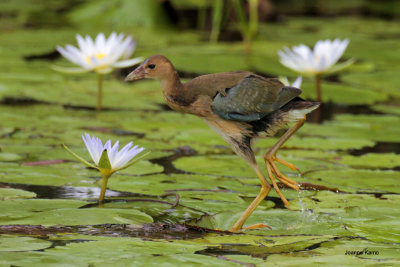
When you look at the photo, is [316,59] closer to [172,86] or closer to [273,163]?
[273,163]

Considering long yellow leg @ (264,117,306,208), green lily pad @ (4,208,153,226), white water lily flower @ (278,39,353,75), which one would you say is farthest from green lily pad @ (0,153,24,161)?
white water lily flower @ (278,39,353,75)

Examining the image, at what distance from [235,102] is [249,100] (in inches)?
2.5

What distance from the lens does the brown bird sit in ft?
10.1

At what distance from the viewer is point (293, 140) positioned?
4492mm

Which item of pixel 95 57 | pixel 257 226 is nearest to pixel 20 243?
pixel 257 226

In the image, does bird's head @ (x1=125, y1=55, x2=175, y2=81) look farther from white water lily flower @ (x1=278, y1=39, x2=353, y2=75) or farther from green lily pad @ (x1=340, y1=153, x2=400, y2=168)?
white water lily flower @ (x1=278, y1=39, x2=353, y2=75)

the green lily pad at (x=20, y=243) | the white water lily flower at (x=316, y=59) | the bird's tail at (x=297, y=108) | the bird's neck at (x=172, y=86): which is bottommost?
the green lily pad at (x=20, y=243)

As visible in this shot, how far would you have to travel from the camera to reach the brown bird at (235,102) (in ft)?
10.1

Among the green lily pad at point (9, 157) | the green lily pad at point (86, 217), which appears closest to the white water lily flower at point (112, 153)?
the green lily pad at point (86, 217)

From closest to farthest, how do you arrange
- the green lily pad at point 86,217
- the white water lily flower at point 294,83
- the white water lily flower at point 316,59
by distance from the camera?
the green lily pad at point 86,217, the white water lily flower at point 294,83, the white water lily flower at point 316,59

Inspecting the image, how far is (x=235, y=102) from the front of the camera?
3.04 m

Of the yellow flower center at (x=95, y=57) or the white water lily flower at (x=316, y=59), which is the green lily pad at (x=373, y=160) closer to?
the white water lily flower at (x=316, y=59)

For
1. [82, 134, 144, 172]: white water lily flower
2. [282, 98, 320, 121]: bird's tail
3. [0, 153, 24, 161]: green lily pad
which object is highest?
[282, 98, 320, 121]: bird's tail

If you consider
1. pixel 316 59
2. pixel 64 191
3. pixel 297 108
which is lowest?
pixel 64 191
